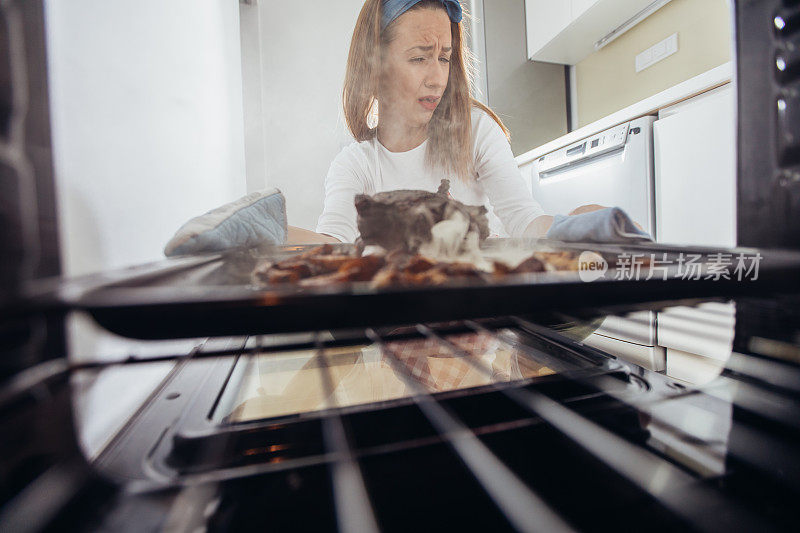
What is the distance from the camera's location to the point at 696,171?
2.15 ft

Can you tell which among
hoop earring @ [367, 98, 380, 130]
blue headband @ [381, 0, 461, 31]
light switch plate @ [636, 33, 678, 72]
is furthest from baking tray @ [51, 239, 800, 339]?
light switch plate @ [636, 33, 678, 72]

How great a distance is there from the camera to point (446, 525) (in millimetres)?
198

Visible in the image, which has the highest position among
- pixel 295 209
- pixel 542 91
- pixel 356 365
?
pixel 542 91

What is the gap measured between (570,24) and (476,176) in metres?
0.40

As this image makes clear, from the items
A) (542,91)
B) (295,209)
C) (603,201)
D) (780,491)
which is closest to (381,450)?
(780,491)

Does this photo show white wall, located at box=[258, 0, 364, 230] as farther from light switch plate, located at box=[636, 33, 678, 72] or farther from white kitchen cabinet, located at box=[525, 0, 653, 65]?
light switch plate, located at box=[636, 33, 678, 72]

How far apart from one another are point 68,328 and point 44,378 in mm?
49

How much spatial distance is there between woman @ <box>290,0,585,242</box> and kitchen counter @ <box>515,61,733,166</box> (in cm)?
7

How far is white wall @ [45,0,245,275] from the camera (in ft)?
1.05

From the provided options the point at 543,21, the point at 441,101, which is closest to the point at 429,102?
the point at 441,101

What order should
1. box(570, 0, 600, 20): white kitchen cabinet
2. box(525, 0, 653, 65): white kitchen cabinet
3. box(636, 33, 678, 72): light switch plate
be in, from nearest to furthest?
box(525, 0, 653, 65): white kitchen cabinet → box(570, 0, 600, 20): white kitchen cabinet → box(636, 33, 678, 72): light switch plate

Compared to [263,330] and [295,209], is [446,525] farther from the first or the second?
[295,209]

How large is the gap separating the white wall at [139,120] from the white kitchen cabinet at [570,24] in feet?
1.96

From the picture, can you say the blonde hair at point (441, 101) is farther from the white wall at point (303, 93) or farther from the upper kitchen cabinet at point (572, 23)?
the upper kitchen cabinet at point (572, 23)
